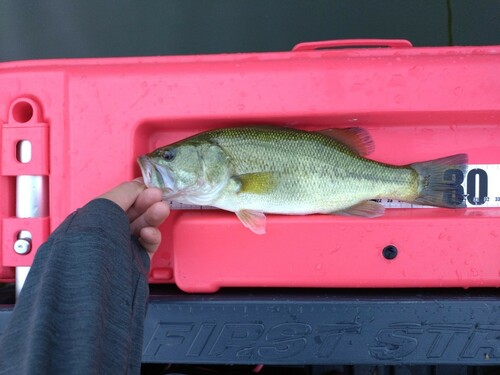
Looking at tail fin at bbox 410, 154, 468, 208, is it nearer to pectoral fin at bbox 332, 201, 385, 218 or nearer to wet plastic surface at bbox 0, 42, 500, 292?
wet plastic surface at bbox 0, 42, 500, 292

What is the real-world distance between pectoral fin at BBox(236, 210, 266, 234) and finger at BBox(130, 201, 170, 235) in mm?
334

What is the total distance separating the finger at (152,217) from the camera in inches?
66.7

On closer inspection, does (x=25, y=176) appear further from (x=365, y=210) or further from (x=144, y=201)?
(x=365, y=210)

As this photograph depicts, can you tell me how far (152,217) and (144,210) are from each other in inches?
2.4

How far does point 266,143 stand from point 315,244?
1.56ft

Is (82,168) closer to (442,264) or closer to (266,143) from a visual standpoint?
(266,143)

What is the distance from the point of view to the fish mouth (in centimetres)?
184

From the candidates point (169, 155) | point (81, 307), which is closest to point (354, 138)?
point (169, 155)

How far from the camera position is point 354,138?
76.6 inches

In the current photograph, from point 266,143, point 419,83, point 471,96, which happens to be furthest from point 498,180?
point 266,143

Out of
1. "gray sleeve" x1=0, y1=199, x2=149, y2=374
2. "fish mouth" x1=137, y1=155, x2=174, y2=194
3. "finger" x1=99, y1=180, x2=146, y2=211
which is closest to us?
"gray sleeve" x1=0, y1=199, x2=149, y2=374

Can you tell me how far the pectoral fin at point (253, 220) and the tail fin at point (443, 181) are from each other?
0.69m

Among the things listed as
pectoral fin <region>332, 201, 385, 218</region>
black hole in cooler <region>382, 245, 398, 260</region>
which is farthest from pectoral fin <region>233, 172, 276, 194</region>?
black hole in cooler <region>382, 245, 398, 260</region>

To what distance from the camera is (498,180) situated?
193cm
